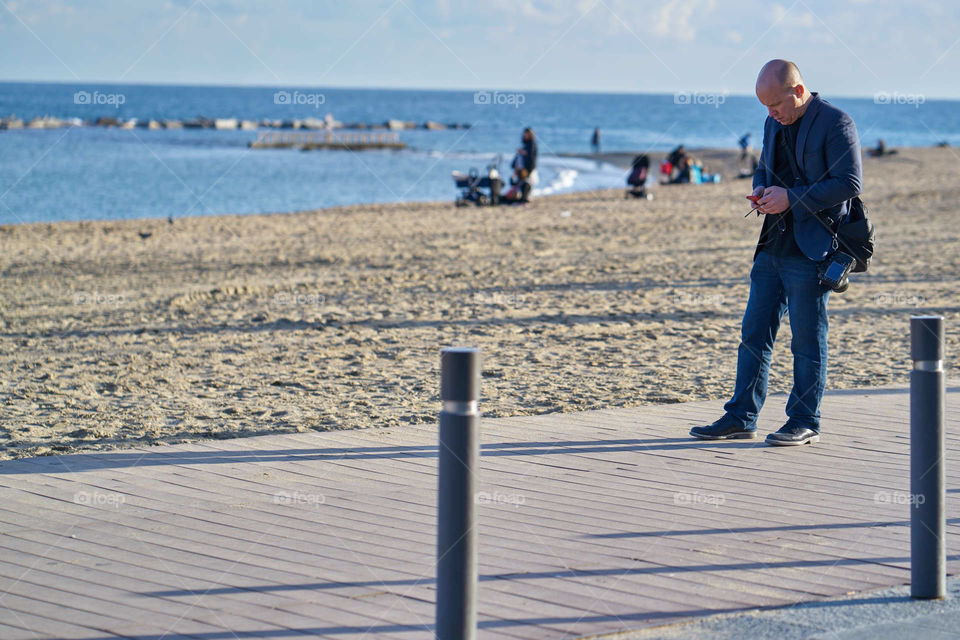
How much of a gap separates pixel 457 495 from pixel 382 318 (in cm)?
819

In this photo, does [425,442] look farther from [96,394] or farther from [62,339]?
[62,339]

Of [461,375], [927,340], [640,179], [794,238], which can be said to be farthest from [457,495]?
[640,179]

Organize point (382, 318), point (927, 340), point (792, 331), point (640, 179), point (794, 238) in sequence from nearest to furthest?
point (927, 340) < point (794, 238) < point (792, 331) < point (382, 318) < point (640, 179)

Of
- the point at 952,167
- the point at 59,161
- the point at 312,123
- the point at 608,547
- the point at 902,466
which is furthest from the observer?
the point at 312,123

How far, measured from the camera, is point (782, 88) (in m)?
5.71

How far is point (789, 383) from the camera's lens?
8.10 metres

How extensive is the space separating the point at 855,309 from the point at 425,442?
6985 millimetres

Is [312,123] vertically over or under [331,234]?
over

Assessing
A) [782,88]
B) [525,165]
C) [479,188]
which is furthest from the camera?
[479,188]

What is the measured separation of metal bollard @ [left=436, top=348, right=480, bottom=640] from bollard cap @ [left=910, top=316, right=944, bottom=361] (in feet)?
5.26

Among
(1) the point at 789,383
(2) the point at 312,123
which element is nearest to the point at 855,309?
(1) the point at 789,383

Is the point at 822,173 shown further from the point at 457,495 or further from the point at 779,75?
the point at 457,495

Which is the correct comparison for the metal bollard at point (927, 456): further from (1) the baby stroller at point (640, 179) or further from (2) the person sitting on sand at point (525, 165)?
(1) the baby stroller at point (640, 179)

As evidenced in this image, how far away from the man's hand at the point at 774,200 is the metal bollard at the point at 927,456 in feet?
6.62
